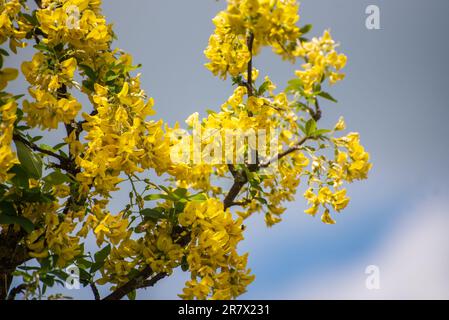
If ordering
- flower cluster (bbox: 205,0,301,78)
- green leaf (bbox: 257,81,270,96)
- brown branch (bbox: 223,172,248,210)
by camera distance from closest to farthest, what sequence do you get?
flower cluster (bbox: 205,0,301,78)
green leaf (bbox: 257,81,270,96)
brown branch (bbox: 223,172,248,210)

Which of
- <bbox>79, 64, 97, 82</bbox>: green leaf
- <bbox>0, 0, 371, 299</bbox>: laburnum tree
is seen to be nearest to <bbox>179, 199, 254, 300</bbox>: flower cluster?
<bbox>0, 0, 371, 299</bbox>: laburnum tree

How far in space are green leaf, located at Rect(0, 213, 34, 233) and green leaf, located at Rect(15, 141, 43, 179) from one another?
16 cm

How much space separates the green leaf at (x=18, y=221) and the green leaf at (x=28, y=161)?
0.52 ft

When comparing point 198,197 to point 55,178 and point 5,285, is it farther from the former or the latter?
point 5,285

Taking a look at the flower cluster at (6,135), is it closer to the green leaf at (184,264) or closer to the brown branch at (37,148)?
the brown branch at (37,148)

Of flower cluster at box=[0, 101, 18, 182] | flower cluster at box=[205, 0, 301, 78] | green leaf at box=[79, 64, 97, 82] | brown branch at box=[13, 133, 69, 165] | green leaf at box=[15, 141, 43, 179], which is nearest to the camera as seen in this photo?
flower cluster at box=[0, 101, 18, 182]

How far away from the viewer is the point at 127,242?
2025 mm

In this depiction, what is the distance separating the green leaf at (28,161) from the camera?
183 centimetres

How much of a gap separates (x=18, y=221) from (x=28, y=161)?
0.22m

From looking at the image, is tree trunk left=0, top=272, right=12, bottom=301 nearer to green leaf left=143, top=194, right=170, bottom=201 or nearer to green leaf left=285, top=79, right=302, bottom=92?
green leaf left=143, top=194, right=170, bottom=201

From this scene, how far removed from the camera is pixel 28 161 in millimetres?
1836

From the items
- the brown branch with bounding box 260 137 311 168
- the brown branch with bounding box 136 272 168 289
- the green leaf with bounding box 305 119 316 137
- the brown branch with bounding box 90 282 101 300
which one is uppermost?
the green leaf with bounding box 305 119 316 137

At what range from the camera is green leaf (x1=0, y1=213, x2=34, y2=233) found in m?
1.88
